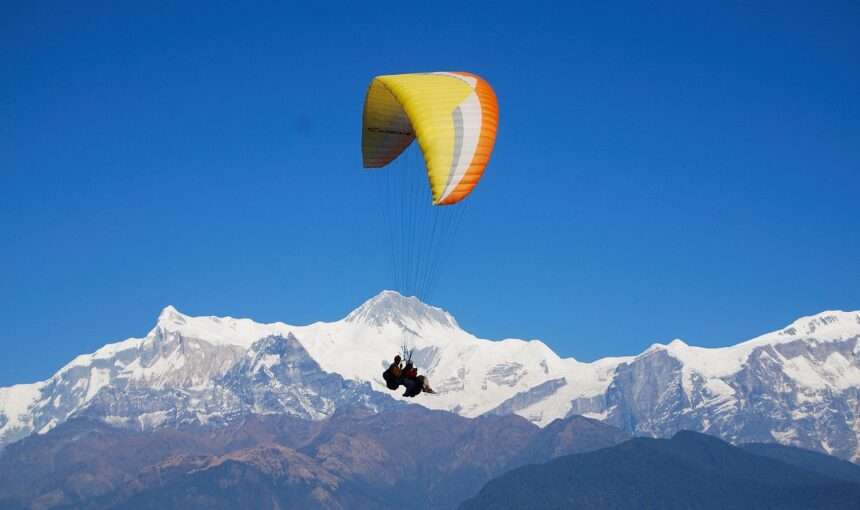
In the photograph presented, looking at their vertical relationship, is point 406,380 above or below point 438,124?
below

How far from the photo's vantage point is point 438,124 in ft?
253

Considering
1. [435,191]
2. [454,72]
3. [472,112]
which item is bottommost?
[435,191]

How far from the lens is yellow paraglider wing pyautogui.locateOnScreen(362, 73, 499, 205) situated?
7519 cm

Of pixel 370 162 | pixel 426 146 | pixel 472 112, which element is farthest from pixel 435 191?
pixel 370 162

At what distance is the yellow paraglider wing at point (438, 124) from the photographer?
75188mm

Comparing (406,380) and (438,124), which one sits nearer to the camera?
(406,380)

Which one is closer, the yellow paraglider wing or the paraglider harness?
the paraglider harness

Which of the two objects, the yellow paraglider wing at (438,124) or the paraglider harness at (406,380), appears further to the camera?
the yellow paraglider wing at (438,124)

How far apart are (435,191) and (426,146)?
2.96 meters

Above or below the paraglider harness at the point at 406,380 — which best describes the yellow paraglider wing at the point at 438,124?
above

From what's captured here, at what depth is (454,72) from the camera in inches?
3497

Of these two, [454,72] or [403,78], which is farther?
[454,72]

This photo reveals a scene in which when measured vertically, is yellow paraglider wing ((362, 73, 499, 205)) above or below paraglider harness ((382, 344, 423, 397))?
above

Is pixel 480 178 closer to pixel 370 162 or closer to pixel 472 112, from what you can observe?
pixel 472 112
